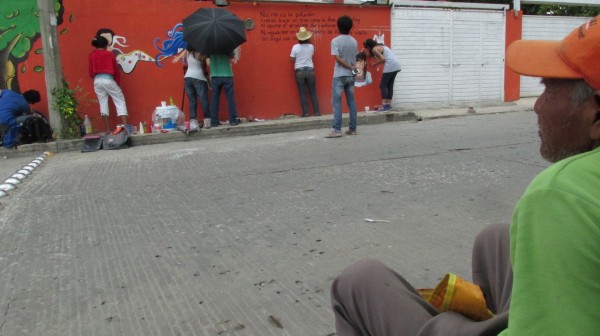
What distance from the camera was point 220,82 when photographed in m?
10.3

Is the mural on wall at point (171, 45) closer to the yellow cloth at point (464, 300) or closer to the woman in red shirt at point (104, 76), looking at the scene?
the woman in red shirt at point (104, 76)

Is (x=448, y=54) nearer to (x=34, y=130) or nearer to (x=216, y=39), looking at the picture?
(x=216, y=39)

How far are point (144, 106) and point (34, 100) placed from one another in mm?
2003

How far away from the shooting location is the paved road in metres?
2.91

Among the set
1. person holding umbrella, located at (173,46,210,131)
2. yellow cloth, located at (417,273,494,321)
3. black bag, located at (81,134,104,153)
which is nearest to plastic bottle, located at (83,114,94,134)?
black bag, located at (81,134,104,153)

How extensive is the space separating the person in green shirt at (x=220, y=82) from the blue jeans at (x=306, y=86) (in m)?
1.64

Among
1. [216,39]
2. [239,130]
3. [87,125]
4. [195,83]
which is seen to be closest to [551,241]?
[216,39]

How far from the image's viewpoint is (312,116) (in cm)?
1184

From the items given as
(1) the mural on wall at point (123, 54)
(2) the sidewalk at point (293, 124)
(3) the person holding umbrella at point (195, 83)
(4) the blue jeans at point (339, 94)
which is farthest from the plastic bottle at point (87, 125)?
(4) the blue jeans at point (339, 94)

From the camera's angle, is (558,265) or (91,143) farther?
(91,143)

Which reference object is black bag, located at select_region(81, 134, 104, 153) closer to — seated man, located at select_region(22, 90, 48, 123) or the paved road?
seated man, located at select_region(22, 90, 48, 123)

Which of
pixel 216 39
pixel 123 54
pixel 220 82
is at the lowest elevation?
pixel 220 82

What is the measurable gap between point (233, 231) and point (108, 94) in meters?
Result: 7.03

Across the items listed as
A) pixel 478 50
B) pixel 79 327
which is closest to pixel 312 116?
pixel 478 50
